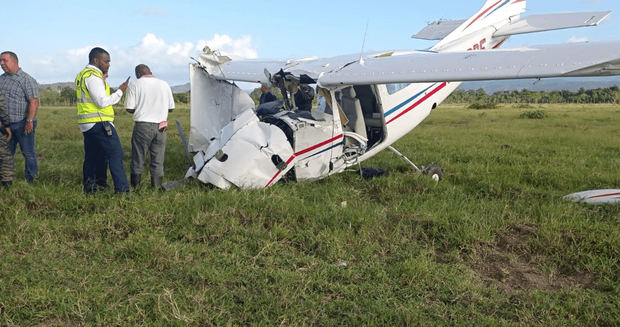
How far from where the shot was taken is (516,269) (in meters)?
4.06

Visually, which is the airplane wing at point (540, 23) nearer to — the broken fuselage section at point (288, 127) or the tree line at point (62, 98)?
the broken fuselage section at point (288, 127)

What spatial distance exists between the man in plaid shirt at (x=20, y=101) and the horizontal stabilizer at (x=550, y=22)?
30.4ft

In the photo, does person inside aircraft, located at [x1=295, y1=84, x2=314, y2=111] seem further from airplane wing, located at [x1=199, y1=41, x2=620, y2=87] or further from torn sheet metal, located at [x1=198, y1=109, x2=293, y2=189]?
torn sheet metal, located at [x1=198, y1=109, x2=293, y2=189]

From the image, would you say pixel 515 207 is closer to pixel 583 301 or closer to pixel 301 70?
pixel 583 301

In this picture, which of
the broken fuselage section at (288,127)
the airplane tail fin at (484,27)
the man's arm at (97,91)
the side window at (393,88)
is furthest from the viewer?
the airplane tail fin at (484,27)

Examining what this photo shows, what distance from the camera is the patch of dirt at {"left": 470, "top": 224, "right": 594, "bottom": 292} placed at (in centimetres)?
374

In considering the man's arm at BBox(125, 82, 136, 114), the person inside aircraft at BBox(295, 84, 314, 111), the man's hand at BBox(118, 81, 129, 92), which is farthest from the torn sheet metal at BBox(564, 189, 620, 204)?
the man's hand at BBox(118, 81, 129, 92)

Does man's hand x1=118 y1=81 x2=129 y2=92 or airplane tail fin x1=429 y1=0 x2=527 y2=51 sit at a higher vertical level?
airplane tail fin x1=429 y1=0 x2=527 y2=51

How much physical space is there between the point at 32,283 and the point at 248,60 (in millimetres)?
6675

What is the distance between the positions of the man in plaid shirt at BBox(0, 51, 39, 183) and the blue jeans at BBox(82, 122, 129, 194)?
1.41m

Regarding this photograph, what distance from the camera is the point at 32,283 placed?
3.49 metres

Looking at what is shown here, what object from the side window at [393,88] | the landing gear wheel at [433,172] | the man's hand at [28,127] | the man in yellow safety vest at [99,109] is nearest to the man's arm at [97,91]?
the man in yellow safety vest at [99,109]

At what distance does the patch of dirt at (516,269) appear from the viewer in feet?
12.3

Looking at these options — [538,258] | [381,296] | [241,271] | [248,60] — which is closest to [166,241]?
[241,271]
